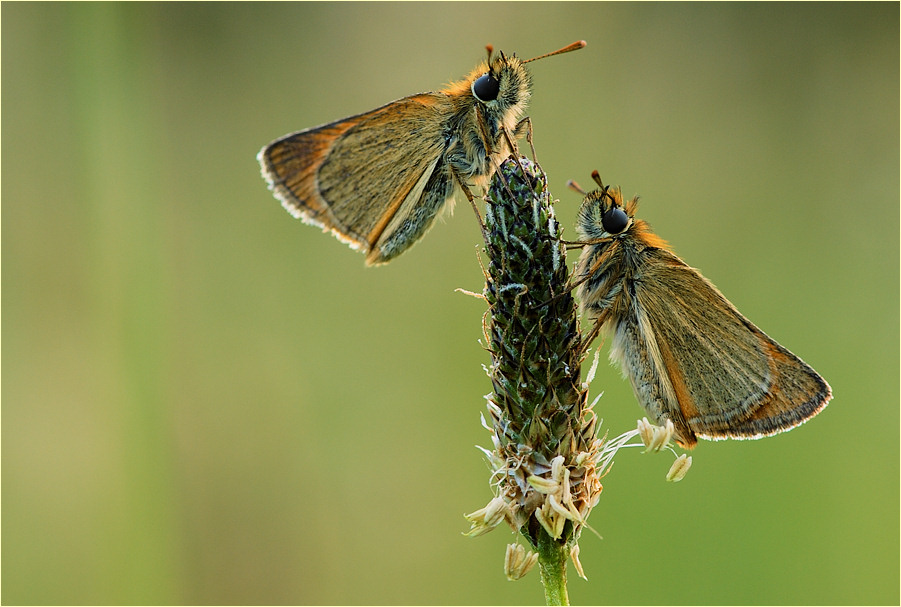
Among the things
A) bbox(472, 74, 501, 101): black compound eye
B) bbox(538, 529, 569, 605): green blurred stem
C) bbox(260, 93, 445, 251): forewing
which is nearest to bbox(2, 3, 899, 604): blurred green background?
bbox(260, 93, 445, 251): forewing

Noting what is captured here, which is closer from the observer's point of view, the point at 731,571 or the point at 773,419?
the point at 773,419

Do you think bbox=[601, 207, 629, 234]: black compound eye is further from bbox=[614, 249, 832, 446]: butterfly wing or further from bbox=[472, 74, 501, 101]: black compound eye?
bbox=[472, 74, 501, 101]: black compound eye

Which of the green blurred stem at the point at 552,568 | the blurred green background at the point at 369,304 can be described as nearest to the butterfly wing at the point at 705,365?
the green blurred stem at the point at 552,568

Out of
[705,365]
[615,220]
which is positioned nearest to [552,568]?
[705,365]

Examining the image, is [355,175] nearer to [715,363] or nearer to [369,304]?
[715,363]

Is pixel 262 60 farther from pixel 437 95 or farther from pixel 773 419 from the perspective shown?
pixel 773 419

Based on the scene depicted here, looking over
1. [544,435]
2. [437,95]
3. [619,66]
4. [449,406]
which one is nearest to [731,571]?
[449,406]
